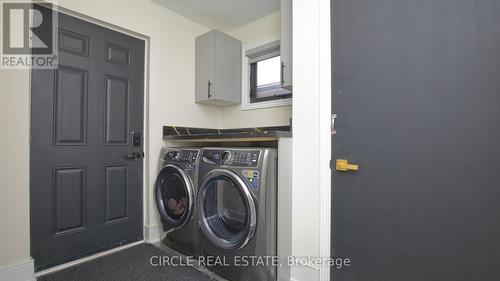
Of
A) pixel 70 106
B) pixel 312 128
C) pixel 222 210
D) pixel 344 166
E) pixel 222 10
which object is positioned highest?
pixel 222 10

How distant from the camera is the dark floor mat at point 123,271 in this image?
64.1 inches

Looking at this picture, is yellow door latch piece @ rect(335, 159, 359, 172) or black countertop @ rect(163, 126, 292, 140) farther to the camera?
black countertop @ rect(163, 126, 292, 140)

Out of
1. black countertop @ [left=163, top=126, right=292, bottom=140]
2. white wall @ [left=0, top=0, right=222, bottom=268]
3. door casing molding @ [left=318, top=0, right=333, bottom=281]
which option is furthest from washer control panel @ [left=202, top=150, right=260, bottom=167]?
→ white wall @ [left=0, top=0, right=222, bottom=268]

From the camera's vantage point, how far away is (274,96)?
8.56 ft

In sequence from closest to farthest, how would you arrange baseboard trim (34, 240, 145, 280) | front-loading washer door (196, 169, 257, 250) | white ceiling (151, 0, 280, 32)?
front-loading washer door (196, 169, 257, 250) < baseboard trim (34, 240, 145, 280) < white ceiling (151, 0, 280, 32)

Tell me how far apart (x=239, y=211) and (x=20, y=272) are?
1533 mm

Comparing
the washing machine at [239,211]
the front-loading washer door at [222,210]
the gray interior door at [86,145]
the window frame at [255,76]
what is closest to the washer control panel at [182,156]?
the washing machine at [239,211]

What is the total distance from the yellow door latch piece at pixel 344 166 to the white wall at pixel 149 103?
5.71ft

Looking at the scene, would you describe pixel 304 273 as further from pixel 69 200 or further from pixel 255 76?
pixel 255 76

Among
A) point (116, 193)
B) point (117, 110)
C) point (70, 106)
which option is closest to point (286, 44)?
point (117, 110)

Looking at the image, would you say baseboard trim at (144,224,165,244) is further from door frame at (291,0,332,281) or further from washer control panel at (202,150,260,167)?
door frame at (291,0,332,281)

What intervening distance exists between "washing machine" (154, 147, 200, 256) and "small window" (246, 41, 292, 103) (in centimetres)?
121

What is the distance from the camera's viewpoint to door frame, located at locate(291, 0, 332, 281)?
1396 millimetres

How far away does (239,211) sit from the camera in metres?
1.67
